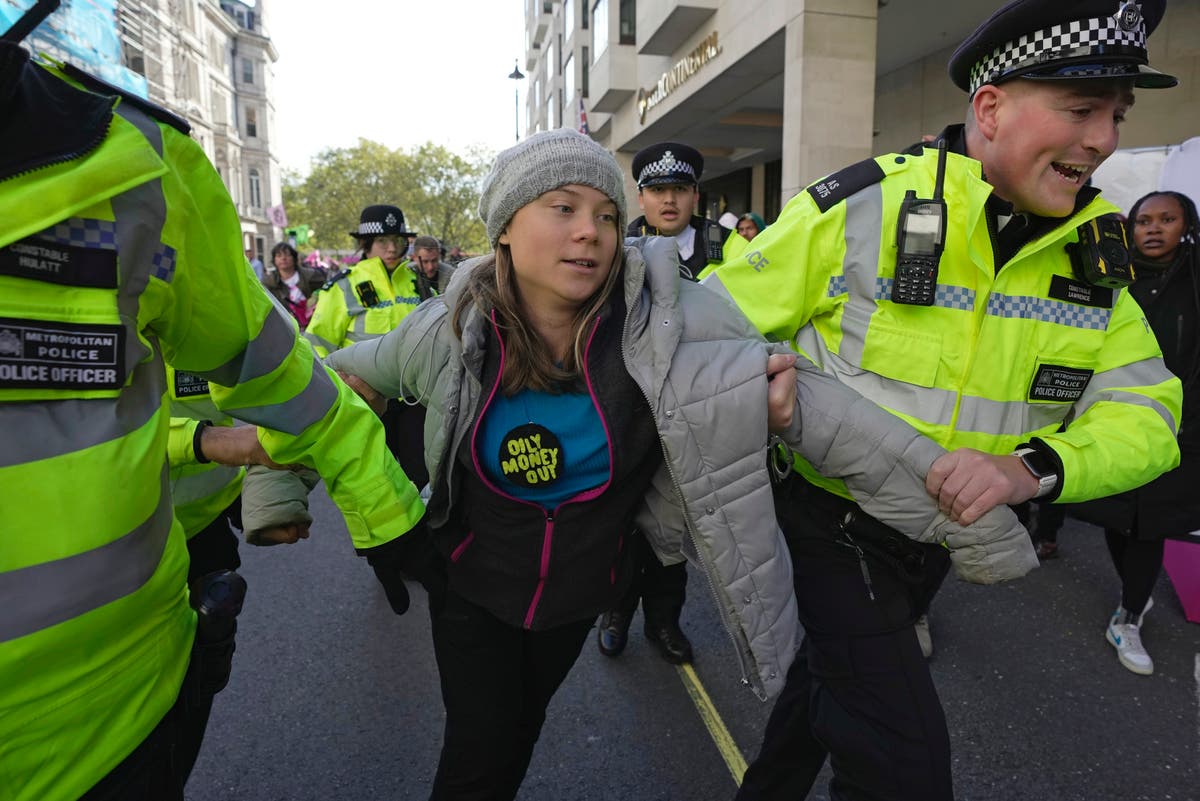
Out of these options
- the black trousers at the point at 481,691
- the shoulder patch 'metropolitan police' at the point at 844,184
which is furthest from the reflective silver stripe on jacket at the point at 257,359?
the shoulder patch 'metropolitan police' at the point at 844,184

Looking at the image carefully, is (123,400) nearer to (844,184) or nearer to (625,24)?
(844,184)

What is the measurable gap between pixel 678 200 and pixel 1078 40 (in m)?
2.83

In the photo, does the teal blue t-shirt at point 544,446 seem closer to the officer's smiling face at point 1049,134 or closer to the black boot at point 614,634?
the officer's smiling face at point 1049,134

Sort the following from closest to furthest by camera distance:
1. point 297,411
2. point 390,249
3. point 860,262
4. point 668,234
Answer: point 297,411 → point 860,262 → point 668,234 → point 390,249

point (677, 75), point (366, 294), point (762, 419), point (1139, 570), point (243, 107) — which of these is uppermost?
point (243, 107)

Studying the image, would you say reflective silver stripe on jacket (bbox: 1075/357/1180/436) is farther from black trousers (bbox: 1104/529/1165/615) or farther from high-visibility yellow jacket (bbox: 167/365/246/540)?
high-visibility yellow jacket (bbox: 167/365/246/540)

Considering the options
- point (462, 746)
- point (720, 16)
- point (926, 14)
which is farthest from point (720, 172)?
point (462, 746)

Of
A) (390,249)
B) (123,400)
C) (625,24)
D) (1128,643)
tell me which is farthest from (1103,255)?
(625,24)

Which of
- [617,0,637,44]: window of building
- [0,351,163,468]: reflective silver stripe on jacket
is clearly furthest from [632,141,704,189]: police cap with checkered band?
[617,0,637,44]: window of building

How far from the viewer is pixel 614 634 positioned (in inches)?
144

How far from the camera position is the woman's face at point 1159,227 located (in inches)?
154

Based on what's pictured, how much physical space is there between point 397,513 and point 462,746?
0.72 meters

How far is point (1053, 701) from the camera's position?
10.6ft

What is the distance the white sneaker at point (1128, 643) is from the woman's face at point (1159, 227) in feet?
6.19
